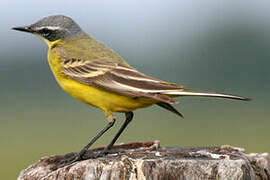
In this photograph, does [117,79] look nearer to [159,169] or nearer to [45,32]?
[45,32]

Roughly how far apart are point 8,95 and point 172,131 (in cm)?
2624

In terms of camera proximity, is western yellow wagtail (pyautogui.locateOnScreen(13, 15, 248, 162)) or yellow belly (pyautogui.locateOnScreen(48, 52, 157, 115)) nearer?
western yellow wagtail (pyautogui.locateOnScreen(13, 15, 248, 162))

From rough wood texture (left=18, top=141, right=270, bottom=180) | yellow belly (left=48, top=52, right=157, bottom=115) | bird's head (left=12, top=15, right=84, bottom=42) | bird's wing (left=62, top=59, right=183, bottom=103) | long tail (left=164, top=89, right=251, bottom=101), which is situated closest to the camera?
rough wood texture (left=18, top=141, right=270, bottom=180)

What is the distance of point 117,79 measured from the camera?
27.3 feet

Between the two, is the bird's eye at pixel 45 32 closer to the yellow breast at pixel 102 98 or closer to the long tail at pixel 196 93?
the yellow breast at pixel 102 98

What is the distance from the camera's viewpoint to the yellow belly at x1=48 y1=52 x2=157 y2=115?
8.16 m

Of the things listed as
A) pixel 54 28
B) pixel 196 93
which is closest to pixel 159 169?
pixel 196 93

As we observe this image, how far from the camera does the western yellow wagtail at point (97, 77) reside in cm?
790

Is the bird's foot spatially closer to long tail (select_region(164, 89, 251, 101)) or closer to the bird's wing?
the bird's wing

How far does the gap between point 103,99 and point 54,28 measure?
6.30 ft

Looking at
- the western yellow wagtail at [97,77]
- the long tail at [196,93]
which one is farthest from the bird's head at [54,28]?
the long tail at [196,93]

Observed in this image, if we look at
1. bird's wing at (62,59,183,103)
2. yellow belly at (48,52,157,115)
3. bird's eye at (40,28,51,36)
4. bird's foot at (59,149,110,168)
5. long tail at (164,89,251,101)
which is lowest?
bird's foot at (59,149,110,168)

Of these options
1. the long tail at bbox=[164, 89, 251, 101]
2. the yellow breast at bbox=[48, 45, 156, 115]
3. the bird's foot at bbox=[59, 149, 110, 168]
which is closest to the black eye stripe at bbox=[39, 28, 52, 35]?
the yellow breast at bbox=[48, 45, 156, 115]

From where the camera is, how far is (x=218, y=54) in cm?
7538
